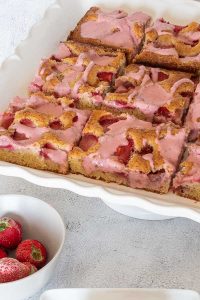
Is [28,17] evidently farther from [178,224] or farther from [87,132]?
[178,224]

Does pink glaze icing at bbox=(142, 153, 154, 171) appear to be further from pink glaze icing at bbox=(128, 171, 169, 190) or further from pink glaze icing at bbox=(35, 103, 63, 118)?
pink glaze icing at bbox=(35, 103, 63, 118)

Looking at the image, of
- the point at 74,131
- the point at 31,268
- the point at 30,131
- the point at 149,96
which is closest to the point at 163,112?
the point at 149,96

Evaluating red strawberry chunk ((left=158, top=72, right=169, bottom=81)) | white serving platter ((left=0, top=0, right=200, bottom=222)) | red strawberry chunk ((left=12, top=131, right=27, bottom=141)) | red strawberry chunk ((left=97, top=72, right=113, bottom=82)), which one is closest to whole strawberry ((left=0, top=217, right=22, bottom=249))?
white serving platter ((left=0, top=0, right=200, bottom=222))

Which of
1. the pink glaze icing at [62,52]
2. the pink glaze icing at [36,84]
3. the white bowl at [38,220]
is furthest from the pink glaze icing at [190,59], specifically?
the white bowl at [38,220]

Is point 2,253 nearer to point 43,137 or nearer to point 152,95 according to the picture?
point 43,137

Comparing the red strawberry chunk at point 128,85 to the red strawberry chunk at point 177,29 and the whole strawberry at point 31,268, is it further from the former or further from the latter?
the whole strawberry at point 31,268

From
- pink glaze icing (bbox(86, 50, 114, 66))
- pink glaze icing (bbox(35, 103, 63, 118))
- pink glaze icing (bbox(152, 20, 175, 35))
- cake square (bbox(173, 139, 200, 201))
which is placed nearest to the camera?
cake square (bbox(173, 139, 200, 201))

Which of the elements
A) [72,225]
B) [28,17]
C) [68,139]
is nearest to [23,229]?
[72,225]
